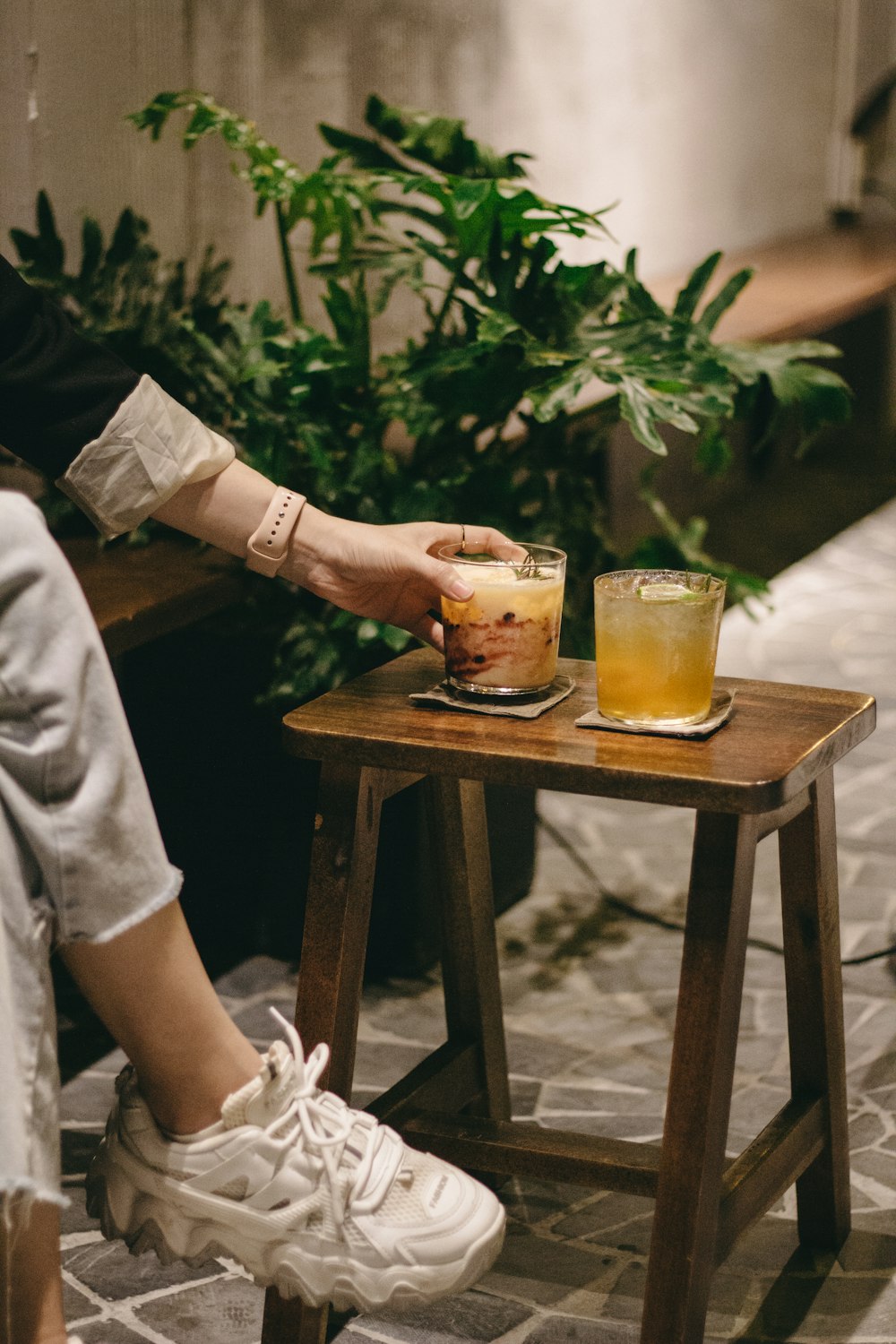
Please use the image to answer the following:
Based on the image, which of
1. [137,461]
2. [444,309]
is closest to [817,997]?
[137,461]

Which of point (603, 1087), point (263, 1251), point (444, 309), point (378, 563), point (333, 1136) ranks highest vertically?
point (444, 309)

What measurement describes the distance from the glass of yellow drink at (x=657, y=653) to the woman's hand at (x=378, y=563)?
8.7 inches

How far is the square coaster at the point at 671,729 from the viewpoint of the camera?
154 centimetres

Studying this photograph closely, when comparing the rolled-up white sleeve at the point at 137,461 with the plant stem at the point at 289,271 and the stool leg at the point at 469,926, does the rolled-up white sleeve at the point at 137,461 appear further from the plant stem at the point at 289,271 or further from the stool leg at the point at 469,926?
the plant stem at the point at 289,271

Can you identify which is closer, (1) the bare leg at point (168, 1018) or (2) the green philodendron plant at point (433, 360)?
(1) the bare leg at point (168, 1018)

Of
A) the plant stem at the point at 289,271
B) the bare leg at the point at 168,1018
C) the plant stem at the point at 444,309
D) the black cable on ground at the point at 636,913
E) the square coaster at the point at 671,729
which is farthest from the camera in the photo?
the black cable on ground at the point at 636,913

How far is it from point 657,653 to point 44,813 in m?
0.60

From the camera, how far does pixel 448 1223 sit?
1.46 meters

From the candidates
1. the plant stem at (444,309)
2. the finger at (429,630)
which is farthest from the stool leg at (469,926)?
the plant stem at (444,309)

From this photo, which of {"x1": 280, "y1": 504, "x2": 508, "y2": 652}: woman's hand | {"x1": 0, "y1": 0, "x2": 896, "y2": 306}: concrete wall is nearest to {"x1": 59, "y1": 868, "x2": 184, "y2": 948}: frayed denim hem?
{"x1": 280, "y1": 504, "x2": 508, "y2": 652}: woman's hand

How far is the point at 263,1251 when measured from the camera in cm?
145

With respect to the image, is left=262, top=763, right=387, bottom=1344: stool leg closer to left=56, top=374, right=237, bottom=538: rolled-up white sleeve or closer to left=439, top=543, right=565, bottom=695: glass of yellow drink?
left=439, top=543, right=565, bottom=695: glass of yellow drink

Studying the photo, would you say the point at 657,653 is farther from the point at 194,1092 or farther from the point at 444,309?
the point at 444,309

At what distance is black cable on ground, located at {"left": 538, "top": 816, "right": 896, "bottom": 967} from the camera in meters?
2.76
